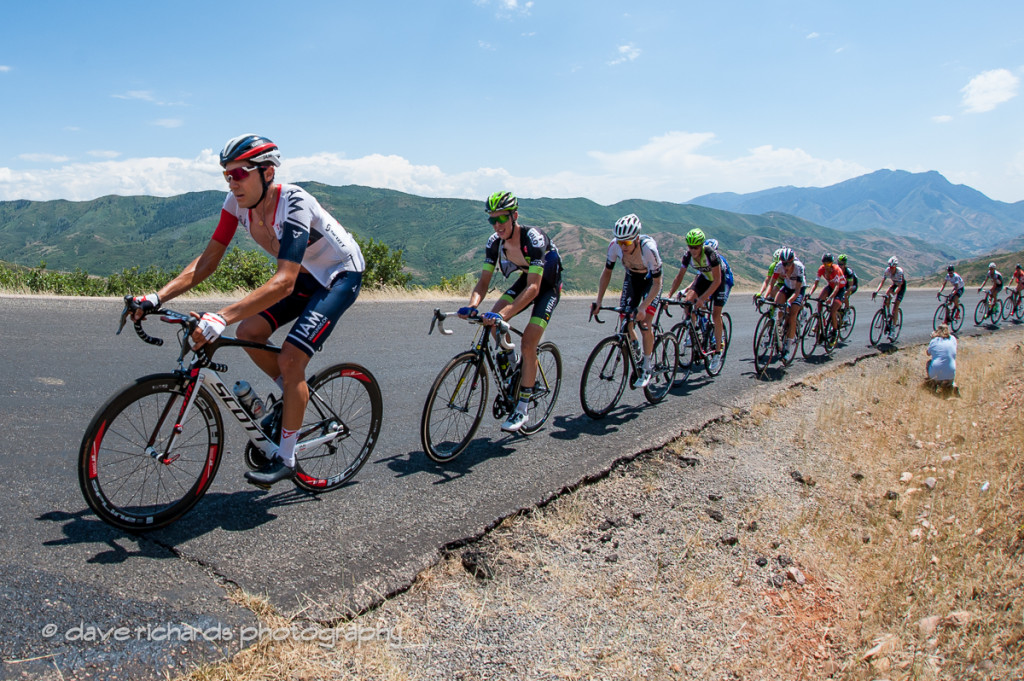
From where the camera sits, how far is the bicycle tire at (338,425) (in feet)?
13.1

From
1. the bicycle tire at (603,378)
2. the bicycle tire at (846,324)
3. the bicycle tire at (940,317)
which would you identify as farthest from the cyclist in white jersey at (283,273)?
the bicycle tire at (940,317)

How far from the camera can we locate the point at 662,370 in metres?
7.54

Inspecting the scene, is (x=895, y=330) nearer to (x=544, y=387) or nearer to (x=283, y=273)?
(x=544, y=387)

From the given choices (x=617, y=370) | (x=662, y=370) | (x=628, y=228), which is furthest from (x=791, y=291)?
(x=617, y=370)

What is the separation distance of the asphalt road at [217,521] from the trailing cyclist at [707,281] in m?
1.72

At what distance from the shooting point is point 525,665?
2760mm

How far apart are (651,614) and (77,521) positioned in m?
3.12

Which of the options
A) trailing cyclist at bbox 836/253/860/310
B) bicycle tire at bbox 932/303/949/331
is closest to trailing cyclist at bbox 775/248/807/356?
trailing cyclist at bbox 836/253/860/310

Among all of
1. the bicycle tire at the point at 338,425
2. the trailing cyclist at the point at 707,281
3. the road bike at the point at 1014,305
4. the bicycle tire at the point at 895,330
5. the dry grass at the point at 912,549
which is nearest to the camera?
the dry grass at the point at 912,549

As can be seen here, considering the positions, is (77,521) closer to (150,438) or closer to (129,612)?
(150,438)

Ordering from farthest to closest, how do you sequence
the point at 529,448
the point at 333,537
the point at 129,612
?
the point at 529,448 → the point at 333,537 → the point at 129,612

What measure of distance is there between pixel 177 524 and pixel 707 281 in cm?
759

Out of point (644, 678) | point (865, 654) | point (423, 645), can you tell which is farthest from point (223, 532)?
point (865, 654)

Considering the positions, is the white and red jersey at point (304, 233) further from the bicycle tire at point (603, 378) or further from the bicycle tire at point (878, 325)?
the bicycle tire at point (878, 325)
